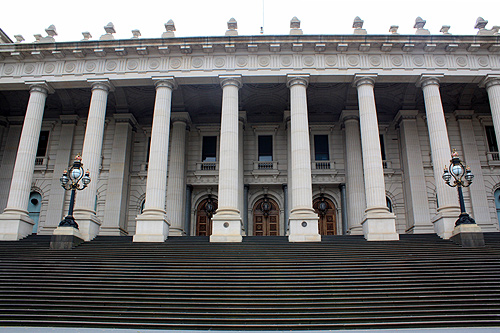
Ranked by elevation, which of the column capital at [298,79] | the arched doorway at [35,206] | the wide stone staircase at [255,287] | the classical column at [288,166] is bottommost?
the wide stone staircase at [255,287]

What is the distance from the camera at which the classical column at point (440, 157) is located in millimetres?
19734

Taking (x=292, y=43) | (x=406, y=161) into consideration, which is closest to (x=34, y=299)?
(x=292, y=43)

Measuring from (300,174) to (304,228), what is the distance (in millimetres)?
2733

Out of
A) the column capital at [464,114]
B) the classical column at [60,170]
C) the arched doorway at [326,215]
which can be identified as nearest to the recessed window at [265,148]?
the arched doorway at [326,215]

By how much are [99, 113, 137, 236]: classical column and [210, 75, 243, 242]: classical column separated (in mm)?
8780

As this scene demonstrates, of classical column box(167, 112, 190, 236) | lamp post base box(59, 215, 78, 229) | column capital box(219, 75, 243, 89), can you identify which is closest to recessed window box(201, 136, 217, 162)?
classical column box(167, 112, 190, 236)

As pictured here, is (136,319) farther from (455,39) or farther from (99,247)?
(455,39)

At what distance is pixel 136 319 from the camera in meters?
10.6

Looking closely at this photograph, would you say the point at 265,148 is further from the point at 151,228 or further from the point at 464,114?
the point at 464,114

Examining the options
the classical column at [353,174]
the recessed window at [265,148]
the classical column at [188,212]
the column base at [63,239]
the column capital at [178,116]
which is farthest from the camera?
the recessed window at [265,148]

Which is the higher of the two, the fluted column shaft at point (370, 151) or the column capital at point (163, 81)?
the column capital at point (163, 81)

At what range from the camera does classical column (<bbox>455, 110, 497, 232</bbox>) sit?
2548 cm

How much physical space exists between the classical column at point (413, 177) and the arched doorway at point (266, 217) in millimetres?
8215

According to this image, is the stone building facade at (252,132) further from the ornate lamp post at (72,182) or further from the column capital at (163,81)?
the ornate lamp post at (72,182)
